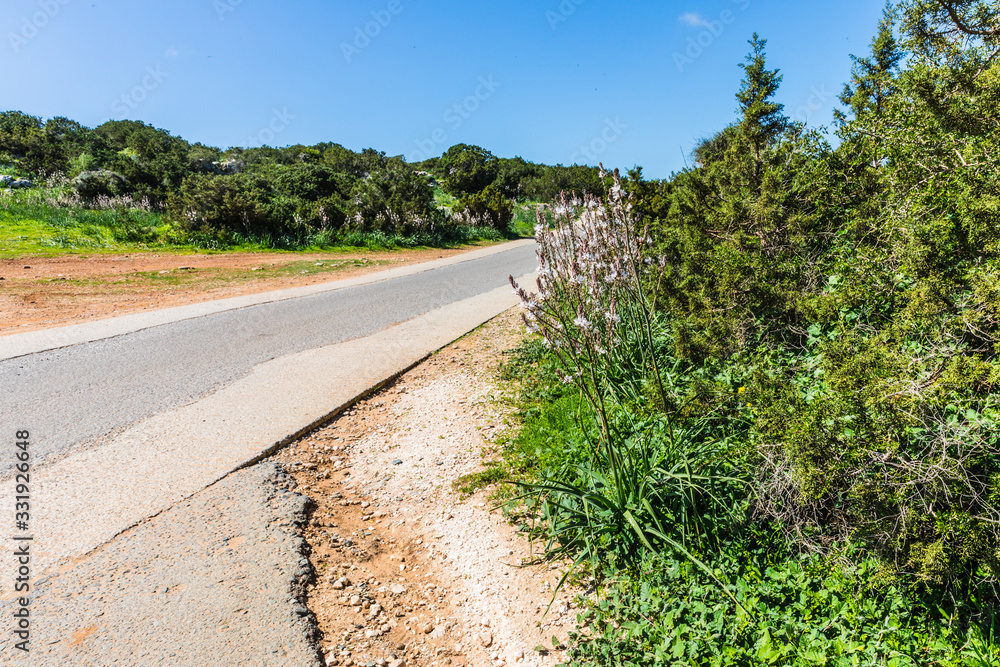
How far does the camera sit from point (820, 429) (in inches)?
98.7

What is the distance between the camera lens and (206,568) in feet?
9.12

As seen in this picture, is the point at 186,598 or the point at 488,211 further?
the point at 488,211

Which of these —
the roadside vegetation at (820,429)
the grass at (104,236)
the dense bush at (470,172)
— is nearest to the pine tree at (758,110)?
the roadside vegetation at (820,429)

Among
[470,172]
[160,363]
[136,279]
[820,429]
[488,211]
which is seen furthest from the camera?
[470,172]

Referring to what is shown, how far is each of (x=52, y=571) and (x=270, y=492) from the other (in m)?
1.14

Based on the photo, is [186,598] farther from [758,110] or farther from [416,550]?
[758,110]

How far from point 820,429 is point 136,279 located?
13672 mm

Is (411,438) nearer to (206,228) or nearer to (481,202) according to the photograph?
(206,228)

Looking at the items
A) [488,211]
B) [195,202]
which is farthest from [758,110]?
[488,211]

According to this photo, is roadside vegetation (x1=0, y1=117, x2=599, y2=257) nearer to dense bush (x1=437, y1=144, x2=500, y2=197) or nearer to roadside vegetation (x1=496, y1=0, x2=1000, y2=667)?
dense bush (x1=437, y1=144, x2=500, y2=197)

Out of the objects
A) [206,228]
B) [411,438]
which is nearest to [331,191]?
[206,228]

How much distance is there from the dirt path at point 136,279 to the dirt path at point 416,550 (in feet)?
21.5

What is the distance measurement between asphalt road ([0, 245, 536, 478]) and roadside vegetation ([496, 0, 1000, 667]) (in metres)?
3.37

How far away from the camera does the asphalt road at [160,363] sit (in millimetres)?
4539
